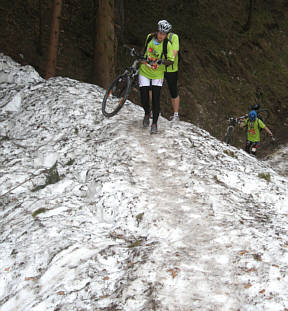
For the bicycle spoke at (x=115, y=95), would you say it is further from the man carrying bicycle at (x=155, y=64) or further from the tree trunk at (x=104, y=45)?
the tree trunk at (x=104, y=45)

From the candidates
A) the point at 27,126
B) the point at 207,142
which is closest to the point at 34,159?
the point at 27,126

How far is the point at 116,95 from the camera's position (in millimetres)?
Answer: 8172

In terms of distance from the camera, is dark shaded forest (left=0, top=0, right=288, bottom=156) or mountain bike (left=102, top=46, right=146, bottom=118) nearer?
mountain bike (left=102, top=46, right=146, bottom=118)

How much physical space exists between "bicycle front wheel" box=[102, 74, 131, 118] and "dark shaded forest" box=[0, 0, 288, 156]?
3535 mm

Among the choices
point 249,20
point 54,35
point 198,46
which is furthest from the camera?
point 249,20

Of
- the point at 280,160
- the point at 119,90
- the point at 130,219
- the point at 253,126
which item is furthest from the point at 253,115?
the point at 130,219

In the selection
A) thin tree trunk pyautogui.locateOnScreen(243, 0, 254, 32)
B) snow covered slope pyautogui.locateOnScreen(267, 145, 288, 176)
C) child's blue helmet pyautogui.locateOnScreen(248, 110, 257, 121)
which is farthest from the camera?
thin tree trunk pyautogui.locateOnScreen(243, 0, 254, 32)

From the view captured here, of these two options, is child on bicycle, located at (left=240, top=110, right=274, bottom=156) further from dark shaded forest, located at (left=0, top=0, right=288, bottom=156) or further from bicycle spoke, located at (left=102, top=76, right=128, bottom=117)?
bicycle spoke, located at (left=102, top=76, right=128, bottom=117)

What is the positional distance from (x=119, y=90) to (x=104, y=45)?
3821 mm

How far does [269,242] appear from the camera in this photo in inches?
169

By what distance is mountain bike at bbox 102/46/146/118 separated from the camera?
25.0 feet

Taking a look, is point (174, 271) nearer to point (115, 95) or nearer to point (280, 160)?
point (115, 95)

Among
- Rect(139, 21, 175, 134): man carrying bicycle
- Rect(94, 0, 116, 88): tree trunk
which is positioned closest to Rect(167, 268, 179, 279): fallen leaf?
Rect(139, 21, 175, 134): man carrying bicycle

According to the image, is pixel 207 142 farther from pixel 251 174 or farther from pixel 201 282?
pixel 201 282
